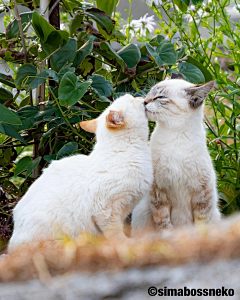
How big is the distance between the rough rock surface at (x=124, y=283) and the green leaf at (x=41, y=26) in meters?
0.82

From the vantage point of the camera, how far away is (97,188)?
952 mm

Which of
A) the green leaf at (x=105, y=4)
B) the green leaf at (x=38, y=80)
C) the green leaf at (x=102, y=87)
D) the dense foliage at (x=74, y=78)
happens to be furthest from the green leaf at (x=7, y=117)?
the green leaf at (x=105, y=4)

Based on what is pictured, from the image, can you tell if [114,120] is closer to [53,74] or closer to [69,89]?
[69,89]

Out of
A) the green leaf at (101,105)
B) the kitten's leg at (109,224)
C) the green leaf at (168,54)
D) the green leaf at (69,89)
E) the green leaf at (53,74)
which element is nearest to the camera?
the kitten's leg at (109,224)

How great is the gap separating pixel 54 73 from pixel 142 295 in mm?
776

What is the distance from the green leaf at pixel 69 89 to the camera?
1044 mm

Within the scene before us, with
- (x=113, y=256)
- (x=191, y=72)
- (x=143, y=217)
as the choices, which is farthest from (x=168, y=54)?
(x=113, y=256)

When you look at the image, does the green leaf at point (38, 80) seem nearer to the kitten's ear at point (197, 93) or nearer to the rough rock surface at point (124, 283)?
the kitten's ear at point (197, 93)

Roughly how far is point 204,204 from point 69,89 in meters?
0.55

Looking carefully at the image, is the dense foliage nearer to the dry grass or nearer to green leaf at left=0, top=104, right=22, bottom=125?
green leaf at left=0, top=104, right=22, bottom=125

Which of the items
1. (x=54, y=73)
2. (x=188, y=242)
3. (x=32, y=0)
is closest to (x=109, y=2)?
(x=32, y=0)

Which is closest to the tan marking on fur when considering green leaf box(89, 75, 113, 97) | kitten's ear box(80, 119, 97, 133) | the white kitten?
the white kitten

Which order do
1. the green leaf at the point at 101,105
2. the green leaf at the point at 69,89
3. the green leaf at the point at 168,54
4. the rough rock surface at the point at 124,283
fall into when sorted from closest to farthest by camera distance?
the rough rock surface at the point at 124,283 < the green leaf at the point at 69,89 < the green leaf at the point at 168,54 < the green leaf at the point at 101,105

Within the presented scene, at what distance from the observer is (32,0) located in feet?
4.95
